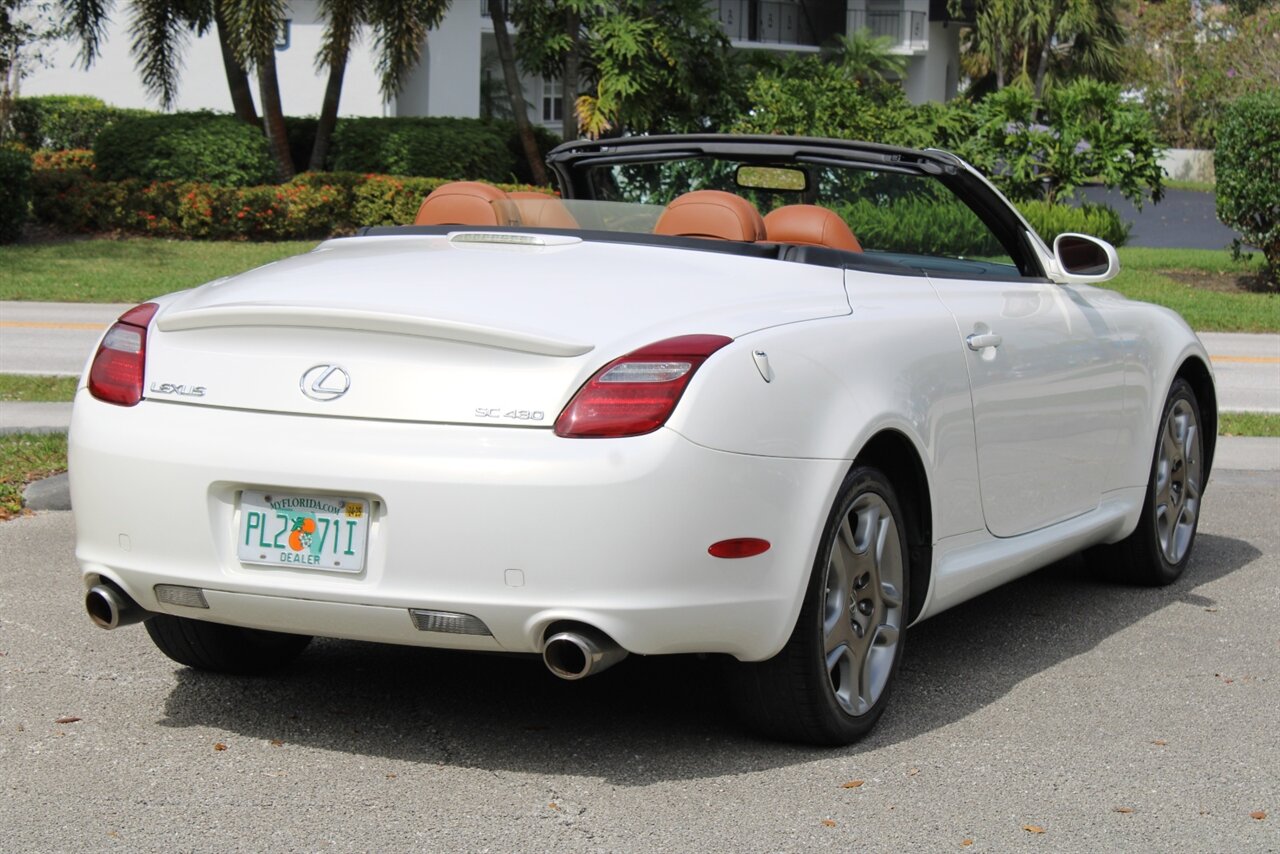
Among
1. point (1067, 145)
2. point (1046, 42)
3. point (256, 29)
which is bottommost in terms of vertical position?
point (1067, 145)

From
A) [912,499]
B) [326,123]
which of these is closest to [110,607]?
[912,499]

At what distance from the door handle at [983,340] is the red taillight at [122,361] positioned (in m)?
2.19

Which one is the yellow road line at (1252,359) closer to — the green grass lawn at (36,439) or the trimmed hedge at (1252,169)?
the green grass lawn at (36,439)

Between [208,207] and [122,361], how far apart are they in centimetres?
2217

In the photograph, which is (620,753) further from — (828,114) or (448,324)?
(828,114)

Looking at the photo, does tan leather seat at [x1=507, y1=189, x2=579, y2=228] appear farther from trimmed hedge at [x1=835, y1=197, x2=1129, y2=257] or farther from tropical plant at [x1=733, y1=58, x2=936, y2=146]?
tropical plant at [x1=733, y1=58, x2=936, y2=146]

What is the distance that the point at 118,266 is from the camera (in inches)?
892

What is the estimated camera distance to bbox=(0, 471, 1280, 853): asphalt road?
3.89 metres

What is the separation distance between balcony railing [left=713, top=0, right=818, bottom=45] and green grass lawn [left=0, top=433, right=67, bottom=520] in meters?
41.1

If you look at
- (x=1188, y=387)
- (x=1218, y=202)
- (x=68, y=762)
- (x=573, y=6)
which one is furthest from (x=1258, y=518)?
(x=573, y=6)

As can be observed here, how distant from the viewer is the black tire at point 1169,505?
21.1 feet

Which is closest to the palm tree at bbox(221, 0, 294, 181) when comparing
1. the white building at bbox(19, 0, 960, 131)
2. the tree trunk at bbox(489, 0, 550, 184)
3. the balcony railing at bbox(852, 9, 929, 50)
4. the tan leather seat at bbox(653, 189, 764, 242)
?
the tree trunk at bbox(489, 0, 550, 184)

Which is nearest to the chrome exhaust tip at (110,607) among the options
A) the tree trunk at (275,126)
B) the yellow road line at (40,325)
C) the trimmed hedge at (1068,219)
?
the yellow road line at (40,325)

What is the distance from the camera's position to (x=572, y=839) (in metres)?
3.81
